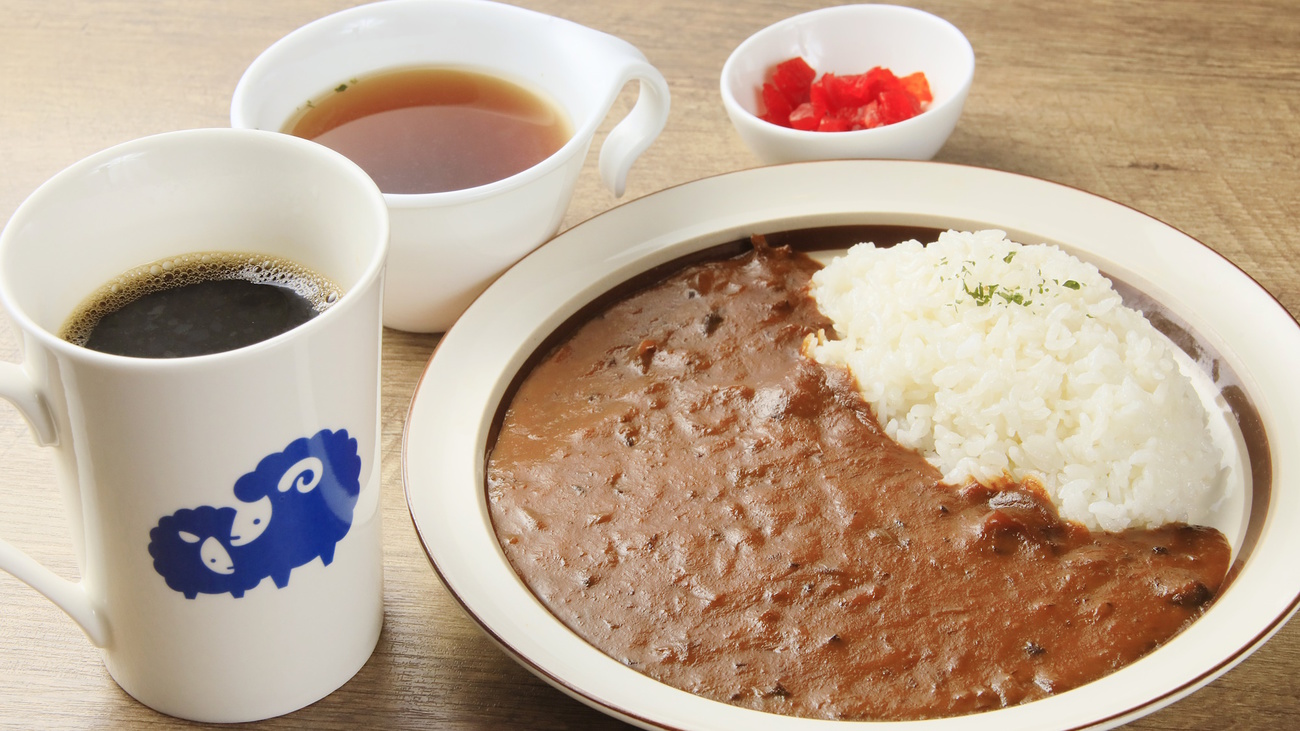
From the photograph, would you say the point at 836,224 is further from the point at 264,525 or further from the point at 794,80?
the point at 264,525

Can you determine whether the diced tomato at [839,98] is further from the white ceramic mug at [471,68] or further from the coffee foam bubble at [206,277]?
the coffee foam bubble at [206,277]

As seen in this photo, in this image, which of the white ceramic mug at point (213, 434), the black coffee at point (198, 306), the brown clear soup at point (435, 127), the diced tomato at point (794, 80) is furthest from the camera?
the diced tomato at point (794, 80)

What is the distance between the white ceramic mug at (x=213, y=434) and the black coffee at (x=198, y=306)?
0.08 ft

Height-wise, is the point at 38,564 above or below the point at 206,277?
below

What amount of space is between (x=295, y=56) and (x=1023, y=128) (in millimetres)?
1702

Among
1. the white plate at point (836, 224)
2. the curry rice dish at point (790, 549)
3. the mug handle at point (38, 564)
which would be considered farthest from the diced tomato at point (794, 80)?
the mug handle at point (38, 564)

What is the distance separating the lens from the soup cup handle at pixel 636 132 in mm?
2375

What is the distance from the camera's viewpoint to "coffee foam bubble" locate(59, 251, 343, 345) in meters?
1.49

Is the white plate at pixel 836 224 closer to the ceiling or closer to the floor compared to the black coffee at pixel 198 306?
closer to the floor

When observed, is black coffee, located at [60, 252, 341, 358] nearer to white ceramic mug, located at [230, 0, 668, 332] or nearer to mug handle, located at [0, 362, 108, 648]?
mug handle, located at [0, 362, 108, 648]

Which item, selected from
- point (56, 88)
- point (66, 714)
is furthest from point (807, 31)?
point (66, 714)

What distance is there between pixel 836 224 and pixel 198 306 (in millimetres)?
1319

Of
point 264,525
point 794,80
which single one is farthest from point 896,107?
point 264,525

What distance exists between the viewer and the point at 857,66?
113 inches
